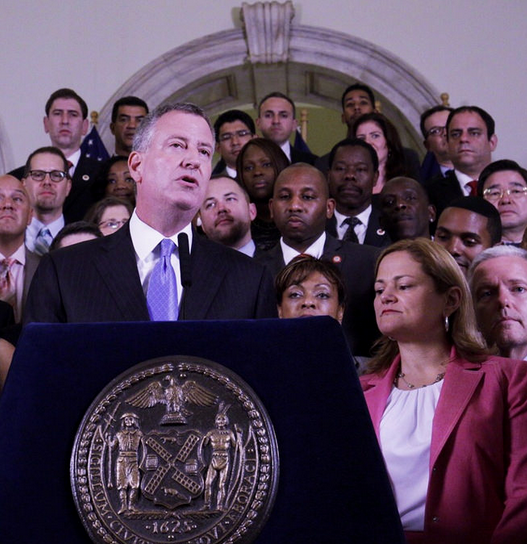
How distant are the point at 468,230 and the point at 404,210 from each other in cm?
43

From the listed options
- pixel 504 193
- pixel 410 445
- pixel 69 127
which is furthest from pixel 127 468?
pixel 69 127

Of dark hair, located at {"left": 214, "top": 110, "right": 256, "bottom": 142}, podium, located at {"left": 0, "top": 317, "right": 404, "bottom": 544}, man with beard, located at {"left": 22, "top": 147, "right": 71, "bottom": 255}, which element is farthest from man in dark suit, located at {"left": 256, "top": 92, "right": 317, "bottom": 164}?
podium, located at {"left": 0, "top": 317, "right": 404, "bottom": 544}

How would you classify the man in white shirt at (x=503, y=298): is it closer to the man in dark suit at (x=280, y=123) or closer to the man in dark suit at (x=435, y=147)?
the man in dark suit at (x=435, y=147)

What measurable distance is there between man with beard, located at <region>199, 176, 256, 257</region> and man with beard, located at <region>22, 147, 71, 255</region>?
0.89m

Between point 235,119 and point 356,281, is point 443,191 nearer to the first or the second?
point 235,119

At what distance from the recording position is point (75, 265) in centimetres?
184

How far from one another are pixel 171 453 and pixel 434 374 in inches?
56.0

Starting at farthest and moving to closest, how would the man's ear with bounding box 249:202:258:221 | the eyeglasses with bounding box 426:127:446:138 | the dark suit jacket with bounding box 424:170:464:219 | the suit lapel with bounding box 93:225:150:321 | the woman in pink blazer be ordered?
the eyeglasses with bounding box 426:127:446:138 → the dark suit jacket with bounding box 424:170:464:219 → the man's ear with bounding box 249:202:258:221 → the woman in pink blazer → the suit lapel with bounding box 93:225:150:321

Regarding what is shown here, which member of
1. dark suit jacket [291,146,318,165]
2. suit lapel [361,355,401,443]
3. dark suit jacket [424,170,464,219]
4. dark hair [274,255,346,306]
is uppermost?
dark suit jacket [291,146,318,165]

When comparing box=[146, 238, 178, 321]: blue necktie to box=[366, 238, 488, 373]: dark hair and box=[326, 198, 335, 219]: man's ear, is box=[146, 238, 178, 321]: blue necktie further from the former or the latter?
box=[326, 198, 335, 219]: man's ear

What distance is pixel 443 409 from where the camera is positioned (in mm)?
2293

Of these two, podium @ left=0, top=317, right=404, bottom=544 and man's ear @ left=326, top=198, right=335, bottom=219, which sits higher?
man's ear @ left=326, top=198, right=335, bottom=219

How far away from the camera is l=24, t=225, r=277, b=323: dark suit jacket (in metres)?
1.77

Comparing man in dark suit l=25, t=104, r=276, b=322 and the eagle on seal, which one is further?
man in dark suit l=25, t=104, r=276, b=322
